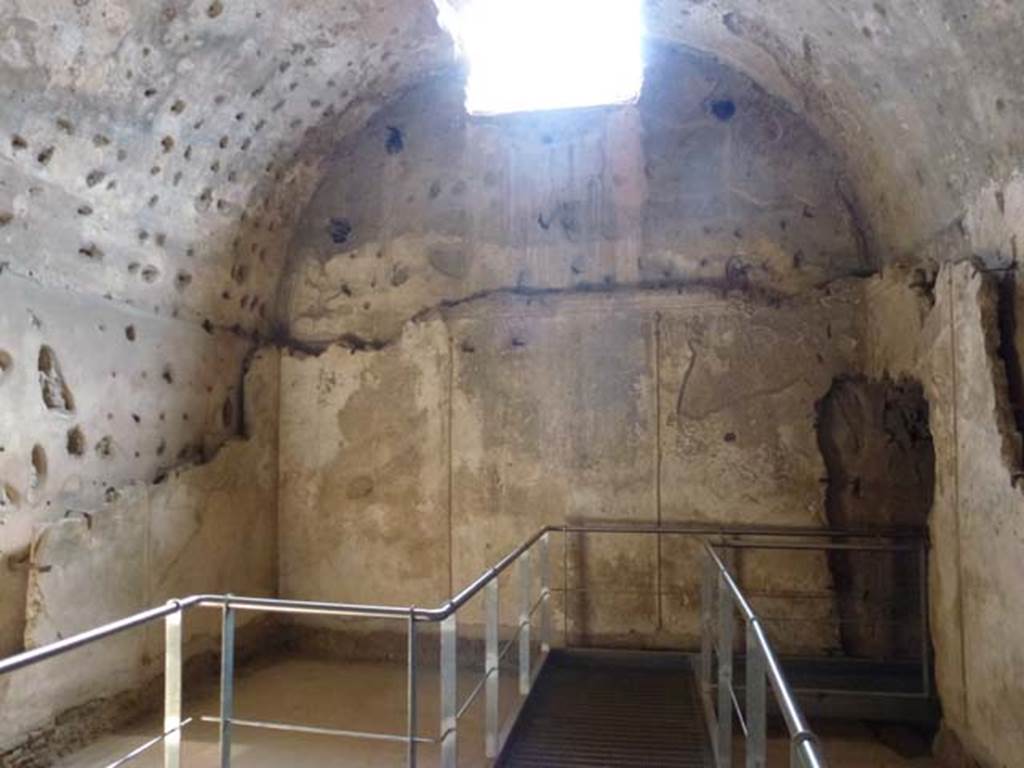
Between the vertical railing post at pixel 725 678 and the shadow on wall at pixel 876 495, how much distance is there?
7.59 ft

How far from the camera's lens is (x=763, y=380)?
5469 mm

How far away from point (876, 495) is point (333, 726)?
378 cm

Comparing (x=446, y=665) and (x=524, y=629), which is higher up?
(x=446, y=665)

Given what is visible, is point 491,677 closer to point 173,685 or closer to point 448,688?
point 448,688

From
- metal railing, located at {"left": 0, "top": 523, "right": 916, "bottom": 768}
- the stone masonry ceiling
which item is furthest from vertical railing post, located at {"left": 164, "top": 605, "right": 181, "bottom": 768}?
the stone masonry ceiling

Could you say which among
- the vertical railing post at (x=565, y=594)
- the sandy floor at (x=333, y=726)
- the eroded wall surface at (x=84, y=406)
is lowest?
the sandy floor at (x=333, y=726)

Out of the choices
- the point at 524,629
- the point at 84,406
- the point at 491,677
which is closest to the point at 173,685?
the point at 491,677

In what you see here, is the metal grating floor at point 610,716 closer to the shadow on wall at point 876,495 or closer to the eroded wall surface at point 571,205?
the shadow on wall at point 876,495

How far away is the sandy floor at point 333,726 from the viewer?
165 inches

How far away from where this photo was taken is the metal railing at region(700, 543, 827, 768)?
1489 millimetres

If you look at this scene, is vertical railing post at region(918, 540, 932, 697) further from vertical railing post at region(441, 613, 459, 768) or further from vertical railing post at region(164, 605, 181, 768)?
vertical railing post at region(164, 605, 181, 768)

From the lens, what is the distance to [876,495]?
5289 mm

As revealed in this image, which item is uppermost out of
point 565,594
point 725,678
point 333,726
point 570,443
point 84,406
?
point 84,406

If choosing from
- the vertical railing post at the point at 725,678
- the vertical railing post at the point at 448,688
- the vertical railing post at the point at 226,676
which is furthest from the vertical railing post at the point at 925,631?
the vertical railing post at the point at 226,676
